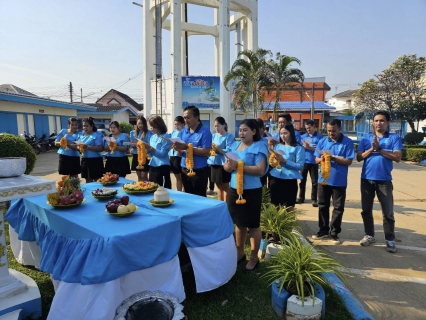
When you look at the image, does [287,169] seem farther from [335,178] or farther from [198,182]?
[198,182]

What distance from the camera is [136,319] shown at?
2.14 meters

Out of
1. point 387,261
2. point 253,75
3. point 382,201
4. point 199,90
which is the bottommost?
point 387,261

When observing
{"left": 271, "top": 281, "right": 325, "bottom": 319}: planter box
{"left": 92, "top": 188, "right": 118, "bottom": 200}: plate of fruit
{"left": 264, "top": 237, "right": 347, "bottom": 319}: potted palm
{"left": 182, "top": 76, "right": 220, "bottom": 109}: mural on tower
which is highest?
{"left": 182, "top": 76, "right": 220, "bottom": 109}: mural on tower

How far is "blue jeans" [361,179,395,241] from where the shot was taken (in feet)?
13.8

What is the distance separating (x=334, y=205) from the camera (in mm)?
4551

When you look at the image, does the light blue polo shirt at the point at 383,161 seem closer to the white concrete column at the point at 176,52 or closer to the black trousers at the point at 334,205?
the black trousers at the point at 334,205

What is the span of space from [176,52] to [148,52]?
2.89 meters

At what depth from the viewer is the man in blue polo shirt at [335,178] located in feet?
14.5

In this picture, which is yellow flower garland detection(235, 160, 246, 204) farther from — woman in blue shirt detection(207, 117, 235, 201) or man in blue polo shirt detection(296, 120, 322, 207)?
man in blue polo shirt detection(296, 120, 322, 207)

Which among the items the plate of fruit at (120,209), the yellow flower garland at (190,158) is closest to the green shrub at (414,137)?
the yellow flower garland at (190,158)

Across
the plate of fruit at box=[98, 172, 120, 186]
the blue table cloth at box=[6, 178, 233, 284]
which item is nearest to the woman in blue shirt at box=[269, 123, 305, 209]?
the blue table cloth at box=[6, 178, 233, 284]

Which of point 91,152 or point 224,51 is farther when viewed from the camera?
point 224,51

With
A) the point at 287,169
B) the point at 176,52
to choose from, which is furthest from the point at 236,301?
the point at 176,52

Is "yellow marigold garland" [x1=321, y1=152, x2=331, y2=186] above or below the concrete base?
above
